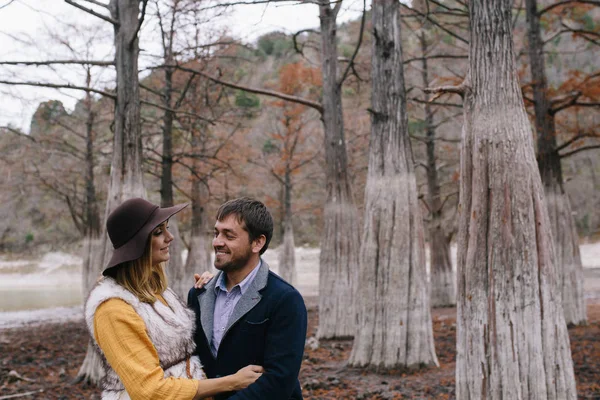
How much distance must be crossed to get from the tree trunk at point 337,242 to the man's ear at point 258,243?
12.2 metres

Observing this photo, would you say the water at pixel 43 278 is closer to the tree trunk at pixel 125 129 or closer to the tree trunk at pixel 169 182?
the tree trunk at pixel 169 182

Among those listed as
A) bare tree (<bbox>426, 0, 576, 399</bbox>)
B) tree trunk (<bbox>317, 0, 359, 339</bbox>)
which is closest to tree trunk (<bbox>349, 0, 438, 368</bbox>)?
bare tree (<bbox>426, 0, 576, 399</bbox>)

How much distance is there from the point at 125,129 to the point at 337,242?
7.05 metres

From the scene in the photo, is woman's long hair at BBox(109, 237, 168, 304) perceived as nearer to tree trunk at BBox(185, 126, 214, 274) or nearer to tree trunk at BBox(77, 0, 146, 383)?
tree trunk at BBox(77, 0, 146, 383)

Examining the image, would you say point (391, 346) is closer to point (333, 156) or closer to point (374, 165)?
point (374, 165)

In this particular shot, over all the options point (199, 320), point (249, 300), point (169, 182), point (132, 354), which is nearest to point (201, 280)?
point (199, 320)

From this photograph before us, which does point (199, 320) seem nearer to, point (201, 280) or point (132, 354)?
point (201, 280)

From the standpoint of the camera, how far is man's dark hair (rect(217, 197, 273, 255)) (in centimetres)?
320

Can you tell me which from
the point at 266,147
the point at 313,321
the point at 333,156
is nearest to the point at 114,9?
the point at 333,156

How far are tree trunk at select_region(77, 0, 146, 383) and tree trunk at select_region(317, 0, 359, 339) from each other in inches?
247

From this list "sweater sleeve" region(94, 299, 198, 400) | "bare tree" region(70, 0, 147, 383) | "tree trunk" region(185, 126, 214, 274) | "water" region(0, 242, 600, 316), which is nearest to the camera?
"sweater sleeve" region(94, 299, 198, 400)

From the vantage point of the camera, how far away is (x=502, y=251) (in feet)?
18.5

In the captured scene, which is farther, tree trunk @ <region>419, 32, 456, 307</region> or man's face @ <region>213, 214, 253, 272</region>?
tree trunk @ <region>419, 32, 456, 307</region>

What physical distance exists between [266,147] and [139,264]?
139 feet
